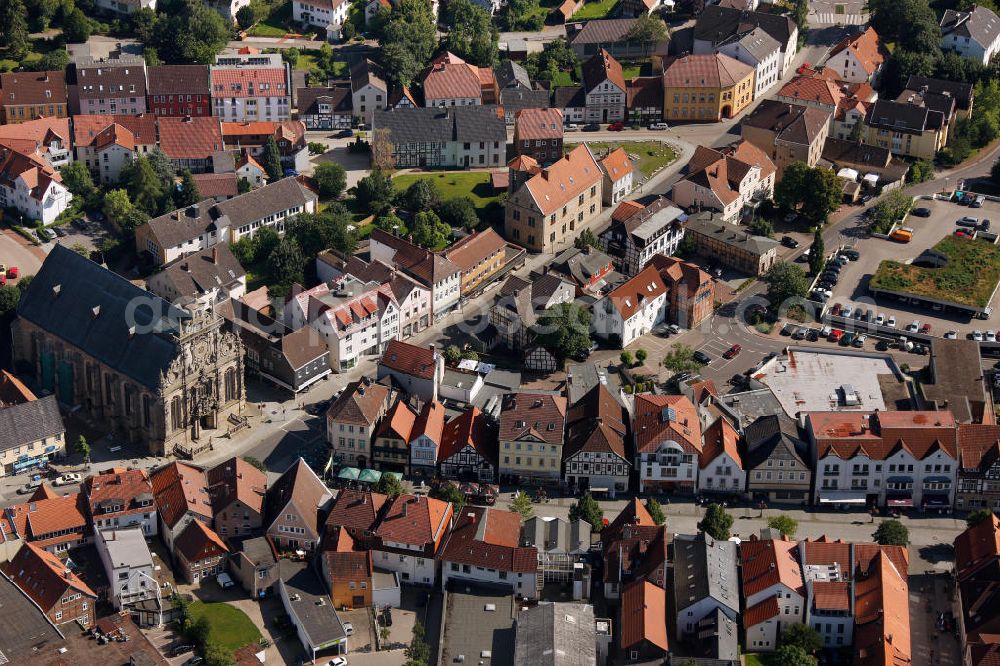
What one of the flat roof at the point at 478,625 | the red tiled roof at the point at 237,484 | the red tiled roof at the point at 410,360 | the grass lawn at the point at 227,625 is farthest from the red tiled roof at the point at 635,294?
the grass lawn at the point at 227,625

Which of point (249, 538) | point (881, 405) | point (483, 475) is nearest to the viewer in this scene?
point (249, 538)

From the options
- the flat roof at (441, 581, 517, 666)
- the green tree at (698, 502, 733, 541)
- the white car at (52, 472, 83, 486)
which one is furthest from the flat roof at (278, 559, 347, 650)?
the green tree at (698, 502, 733, 541)

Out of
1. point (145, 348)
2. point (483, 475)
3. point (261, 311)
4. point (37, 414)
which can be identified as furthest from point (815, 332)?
point (37, 414)

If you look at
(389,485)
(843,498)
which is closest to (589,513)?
(389,485)

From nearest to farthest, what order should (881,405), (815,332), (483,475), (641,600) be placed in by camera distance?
(641,600)
(483,475)
(881,405)
(815,332)

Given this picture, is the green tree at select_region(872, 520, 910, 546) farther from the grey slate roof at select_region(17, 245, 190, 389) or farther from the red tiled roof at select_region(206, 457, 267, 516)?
the grey slate roof at select_region(17, 245, 190, 389)

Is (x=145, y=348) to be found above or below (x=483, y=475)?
above

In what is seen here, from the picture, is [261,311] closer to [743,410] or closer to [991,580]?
[743,410]

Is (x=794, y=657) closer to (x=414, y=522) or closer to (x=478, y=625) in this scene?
(x=478, y=625)

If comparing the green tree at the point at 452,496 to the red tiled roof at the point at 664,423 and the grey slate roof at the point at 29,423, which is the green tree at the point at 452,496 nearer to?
the red tiled roof at the point at 664,423
